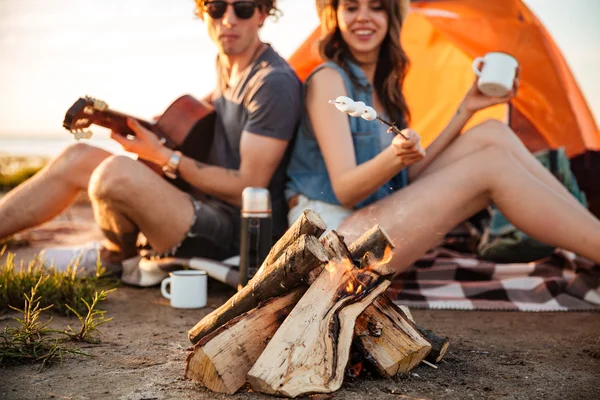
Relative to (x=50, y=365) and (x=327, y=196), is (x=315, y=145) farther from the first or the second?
(x=50, y=365)

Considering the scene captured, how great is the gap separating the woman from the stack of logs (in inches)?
27.3

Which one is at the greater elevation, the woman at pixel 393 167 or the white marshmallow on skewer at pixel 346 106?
the white marshmallow on skewer at pixel 346 106

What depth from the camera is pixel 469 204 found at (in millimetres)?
2865

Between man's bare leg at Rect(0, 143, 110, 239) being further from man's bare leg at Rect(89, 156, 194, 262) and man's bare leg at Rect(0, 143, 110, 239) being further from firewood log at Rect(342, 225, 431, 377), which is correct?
firewood log at Rect(342, 225, 431, 377)

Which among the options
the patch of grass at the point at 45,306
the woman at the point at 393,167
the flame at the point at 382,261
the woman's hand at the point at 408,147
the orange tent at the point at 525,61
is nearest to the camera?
the flame at the point at 382,261

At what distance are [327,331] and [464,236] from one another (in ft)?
9.66

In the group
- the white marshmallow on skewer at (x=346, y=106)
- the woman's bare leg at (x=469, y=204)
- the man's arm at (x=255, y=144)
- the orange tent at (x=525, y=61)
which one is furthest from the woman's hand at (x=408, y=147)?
the orange tent at (x=525, y=61)

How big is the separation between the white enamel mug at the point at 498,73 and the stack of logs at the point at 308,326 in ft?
4.14

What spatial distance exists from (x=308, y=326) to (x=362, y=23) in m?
1.69

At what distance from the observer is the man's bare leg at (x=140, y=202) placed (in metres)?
3.06

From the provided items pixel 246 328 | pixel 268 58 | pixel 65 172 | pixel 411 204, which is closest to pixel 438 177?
pixel 411 204

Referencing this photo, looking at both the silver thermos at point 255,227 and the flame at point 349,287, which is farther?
the silver thermos at point 255,227

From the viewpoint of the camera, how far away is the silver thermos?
273cm

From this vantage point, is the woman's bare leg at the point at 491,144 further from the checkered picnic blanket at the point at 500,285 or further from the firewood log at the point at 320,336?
the firewood log at the point at 320,336
